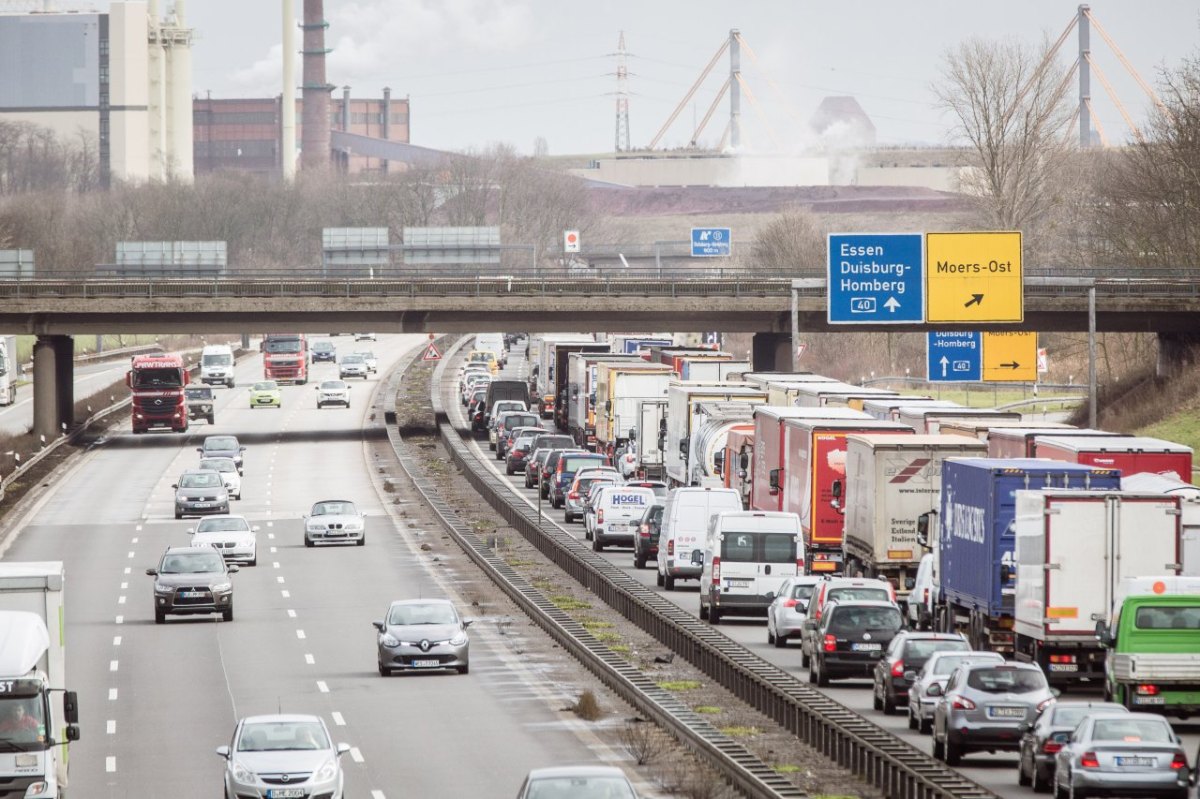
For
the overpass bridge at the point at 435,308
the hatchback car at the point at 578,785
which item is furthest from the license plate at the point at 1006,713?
the overpass bridge at the point at 435,308

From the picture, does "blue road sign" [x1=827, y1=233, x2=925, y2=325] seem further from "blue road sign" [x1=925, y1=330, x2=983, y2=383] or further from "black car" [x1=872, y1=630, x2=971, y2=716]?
"black car" [x1=872, y1=630, x2=971, y2=716]

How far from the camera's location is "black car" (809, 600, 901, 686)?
34656mm

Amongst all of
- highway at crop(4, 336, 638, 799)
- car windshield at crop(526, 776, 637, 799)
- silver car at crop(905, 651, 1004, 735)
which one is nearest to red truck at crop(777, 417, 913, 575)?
highway at crop(4, 336, 638, 799)

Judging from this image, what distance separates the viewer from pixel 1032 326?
283ft

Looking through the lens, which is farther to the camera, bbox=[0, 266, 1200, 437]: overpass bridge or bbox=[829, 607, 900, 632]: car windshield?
bbox=[0, 266, 1200, 437]: overpass bridge

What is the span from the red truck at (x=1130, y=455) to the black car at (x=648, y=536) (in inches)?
593

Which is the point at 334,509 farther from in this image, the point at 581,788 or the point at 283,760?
the point at 581,788

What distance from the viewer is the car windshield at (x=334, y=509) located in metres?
60.9

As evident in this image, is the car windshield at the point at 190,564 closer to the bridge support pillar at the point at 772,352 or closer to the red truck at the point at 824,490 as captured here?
the red truck at the point at 824,490

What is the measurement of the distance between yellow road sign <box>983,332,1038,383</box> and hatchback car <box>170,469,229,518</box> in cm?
2576

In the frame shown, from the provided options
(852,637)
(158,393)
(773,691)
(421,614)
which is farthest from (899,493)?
(158,393)

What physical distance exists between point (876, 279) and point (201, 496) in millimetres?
21738

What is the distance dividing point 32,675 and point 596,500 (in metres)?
36.8

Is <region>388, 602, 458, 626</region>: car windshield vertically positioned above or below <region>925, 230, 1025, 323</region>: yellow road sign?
below
